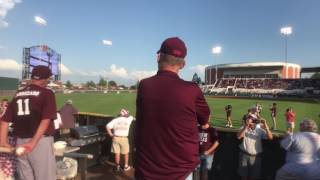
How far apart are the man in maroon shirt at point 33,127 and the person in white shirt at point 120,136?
548 centimetres

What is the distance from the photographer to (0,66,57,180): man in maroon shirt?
377cm

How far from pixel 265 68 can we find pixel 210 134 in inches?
3613

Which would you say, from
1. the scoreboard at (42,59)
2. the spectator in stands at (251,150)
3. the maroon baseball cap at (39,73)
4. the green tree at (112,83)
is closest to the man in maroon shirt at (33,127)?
the maroon baseball cap at (39,73)

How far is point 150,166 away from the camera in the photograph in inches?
105

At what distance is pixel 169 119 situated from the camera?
2.61m

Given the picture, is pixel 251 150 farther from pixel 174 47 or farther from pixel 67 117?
pixel 67 117

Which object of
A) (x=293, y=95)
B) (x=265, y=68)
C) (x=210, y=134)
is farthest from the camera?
(x=265, y=68)

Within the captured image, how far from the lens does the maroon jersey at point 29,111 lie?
12.4 ft

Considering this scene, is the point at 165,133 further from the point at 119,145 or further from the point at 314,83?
the point at 314,83

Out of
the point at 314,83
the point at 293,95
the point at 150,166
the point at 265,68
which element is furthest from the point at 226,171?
the point at 265,68

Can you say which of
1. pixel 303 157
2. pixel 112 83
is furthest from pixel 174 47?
pixel 112 83

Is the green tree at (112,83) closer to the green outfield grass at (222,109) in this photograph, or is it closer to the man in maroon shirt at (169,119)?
the green outfield grass at (222,109)

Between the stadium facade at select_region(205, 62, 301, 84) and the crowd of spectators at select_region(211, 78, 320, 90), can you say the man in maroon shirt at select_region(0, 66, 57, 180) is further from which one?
the stadium facade at select_region(205, 62, 301, 84)

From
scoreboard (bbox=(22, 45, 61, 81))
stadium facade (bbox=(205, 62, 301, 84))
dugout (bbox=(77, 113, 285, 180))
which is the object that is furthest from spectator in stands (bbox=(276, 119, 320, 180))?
stadium facade (bbox=(205, 62, 301, 84))
